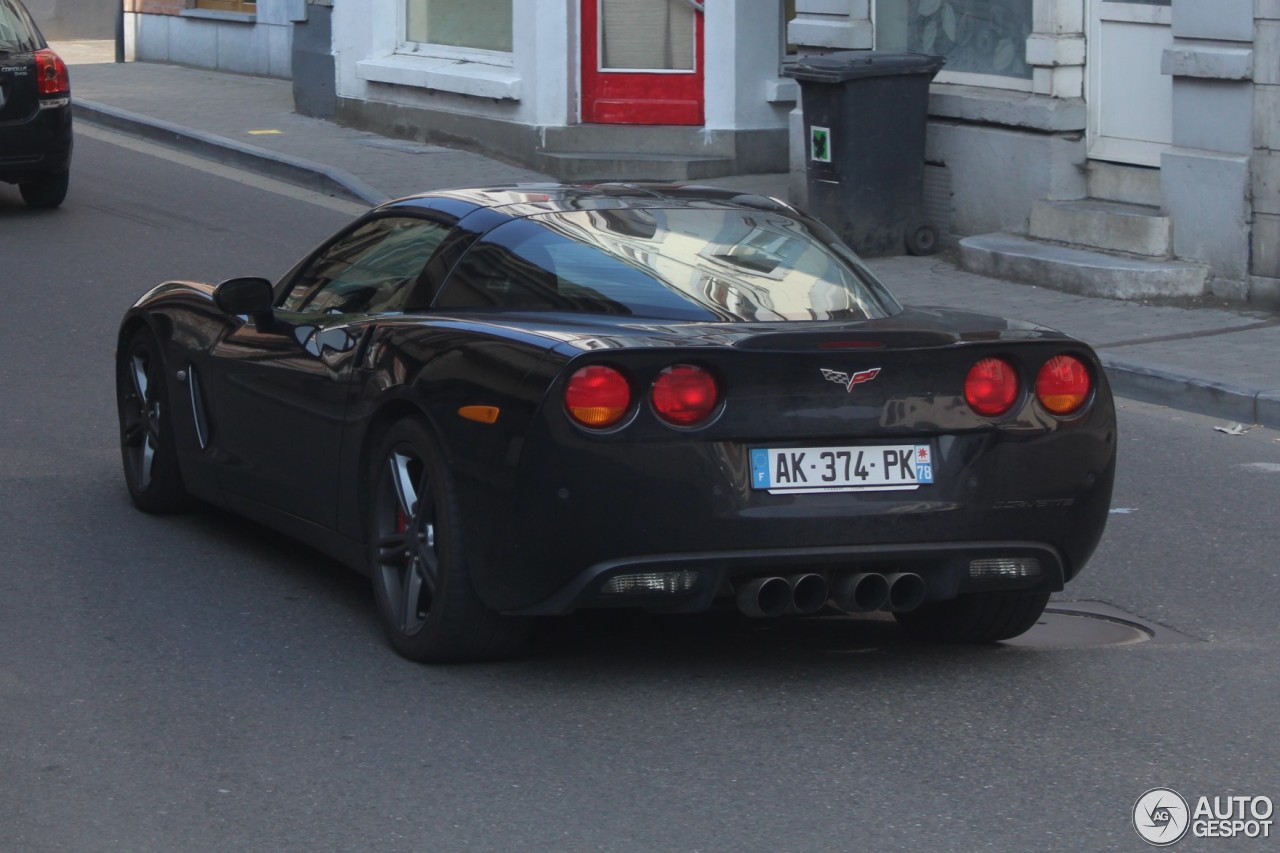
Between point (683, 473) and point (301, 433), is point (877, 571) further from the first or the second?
point (301, 433)

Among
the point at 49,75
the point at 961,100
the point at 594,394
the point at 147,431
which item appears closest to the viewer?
the point at 594,394

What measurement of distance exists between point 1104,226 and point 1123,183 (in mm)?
510

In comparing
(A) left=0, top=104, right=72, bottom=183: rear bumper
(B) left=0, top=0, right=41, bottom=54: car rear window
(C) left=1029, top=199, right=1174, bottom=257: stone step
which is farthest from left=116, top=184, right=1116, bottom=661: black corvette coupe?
(B) left=0, top=0, right=41, bottom=54: car rear window

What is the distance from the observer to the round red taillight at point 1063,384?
5.43 meters

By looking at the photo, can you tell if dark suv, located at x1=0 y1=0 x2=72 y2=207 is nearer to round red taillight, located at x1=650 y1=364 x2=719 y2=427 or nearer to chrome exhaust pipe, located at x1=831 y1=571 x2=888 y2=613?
round red taillight, located at x1=650 y1=364 x2=719 y2=427

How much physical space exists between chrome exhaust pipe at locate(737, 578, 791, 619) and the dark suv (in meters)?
11.2

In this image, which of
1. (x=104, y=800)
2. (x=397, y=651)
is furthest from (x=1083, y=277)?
(x=104, y=800)

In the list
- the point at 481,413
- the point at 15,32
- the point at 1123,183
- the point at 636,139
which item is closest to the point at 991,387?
the point at 481,413

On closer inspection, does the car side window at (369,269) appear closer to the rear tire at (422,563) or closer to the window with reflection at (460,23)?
the rear tire at (422,563)

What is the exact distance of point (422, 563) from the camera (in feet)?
18.2

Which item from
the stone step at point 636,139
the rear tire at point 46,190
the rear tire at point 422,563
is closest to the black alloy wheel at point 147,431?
the rear tire at point 422,563

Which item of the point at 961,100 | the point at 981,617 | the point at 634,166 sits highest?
the point at 961,100

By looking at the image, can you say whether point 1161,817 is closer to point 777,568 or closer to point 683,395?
point 777,568

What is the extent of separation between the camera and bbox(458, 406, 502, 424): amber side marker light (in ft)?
17.0
